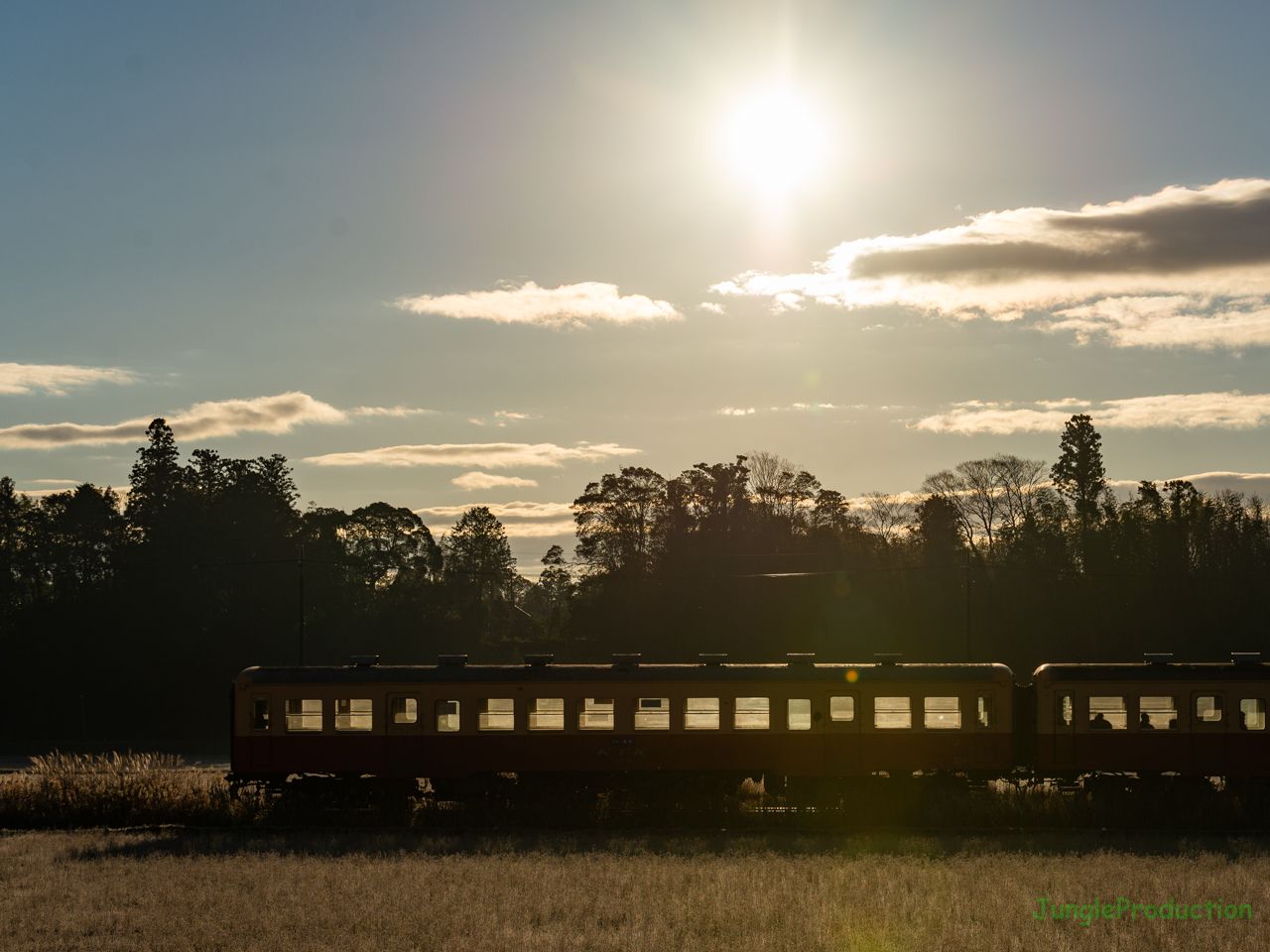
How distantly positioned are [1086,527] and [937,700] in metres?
59.0

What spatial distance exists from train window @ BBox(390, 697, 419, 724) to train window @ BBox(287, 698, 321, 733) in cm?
172

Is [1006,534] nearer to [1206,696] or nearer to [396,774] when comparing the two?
[1206,696]

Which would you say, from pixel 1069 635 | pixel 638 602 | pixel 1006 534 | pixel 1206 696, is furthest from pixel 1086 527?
pixel 1206 696

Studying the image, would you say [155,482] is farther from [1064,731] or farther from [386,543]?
[1064,731]

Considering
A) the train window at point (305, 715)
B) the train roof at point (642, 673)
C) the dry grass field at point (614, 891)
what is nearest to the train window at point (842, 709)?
the train roof at point (642, 673)

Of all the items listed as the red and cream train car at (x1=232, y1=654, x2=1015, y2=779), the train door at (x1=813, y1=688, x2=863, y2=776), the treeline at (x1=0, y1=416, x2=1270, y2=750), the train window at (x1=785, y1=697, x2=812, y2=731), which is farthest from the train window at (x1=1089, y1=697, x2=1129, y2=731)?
the treeline at (x1=0, y1=416, x2=1270, y2=750)

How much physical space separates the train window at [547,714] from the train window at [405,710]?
2.59m

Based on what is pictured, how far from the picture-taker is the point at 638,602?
68062 mm

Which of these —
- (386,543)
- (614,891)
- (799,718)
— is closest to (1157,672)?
(799,718)

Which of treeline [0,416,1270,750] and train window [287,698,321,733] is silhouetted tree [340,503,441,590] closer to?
treeline [0,416,1270,750]

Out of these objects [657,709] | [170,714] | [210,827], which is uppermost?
[657,709]

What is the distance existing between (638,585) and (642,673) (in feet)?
147

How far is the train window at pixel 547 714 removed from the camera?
23.9 meters

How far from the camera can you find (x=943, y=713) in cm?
2372
